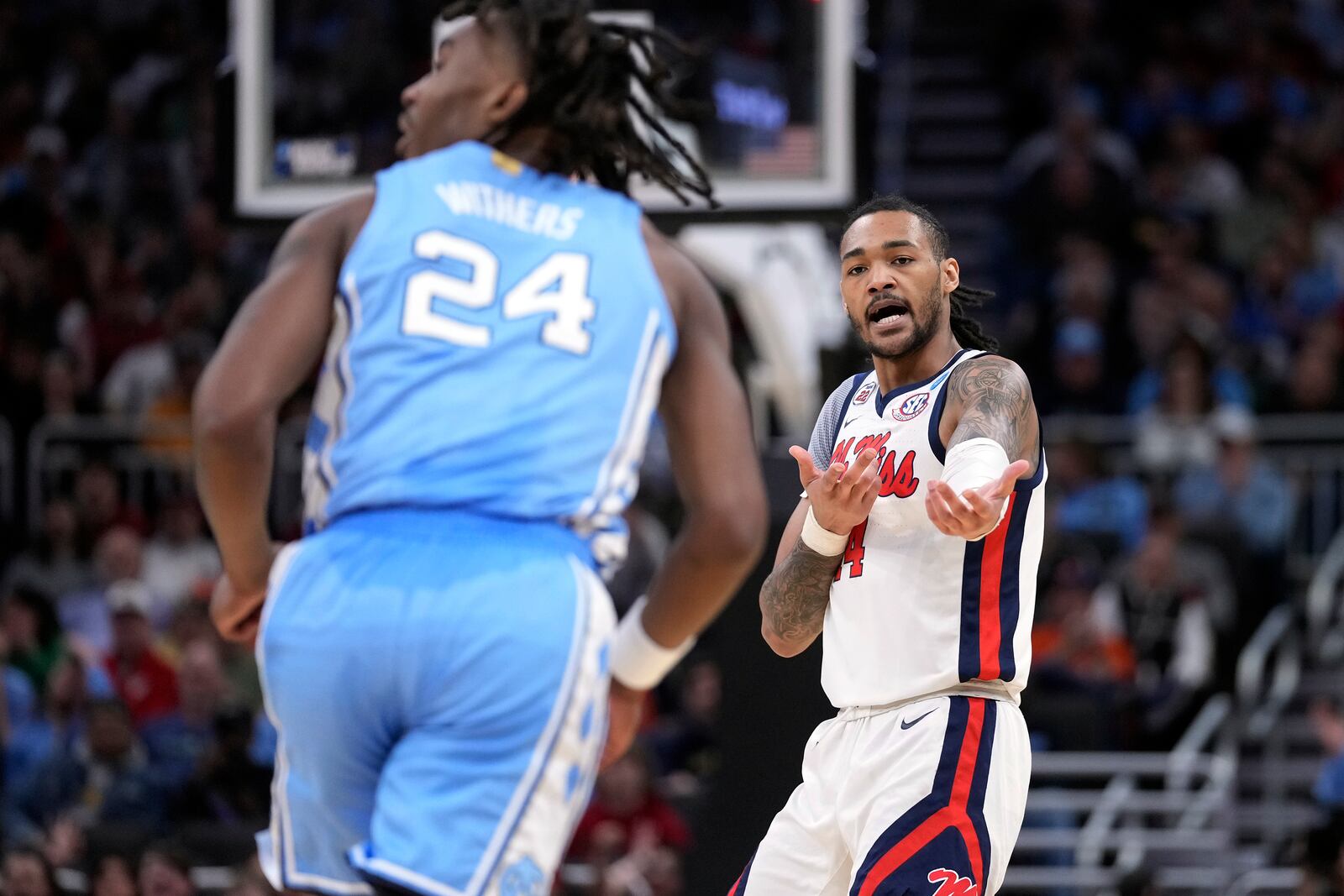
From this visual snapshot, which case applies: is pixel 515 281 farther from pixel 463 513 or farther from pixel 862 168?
pixel 862 168

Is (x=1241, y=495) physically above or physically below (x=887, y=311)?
below

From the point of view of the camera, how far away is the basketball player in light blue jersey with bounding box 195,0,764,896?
3084mm

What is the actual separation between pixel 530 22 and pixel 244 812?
22.8 ft

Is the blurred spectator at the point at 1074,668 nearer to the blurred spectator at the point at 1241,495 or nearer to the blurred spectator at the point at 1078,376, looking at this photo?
the blurred spectator at the point at 1241,495

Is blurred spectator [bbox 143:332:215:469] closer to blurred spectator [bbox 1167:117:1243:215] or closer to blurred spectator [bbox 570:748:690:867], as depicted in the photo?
blurred spectator [bbox 570:748:690:867]

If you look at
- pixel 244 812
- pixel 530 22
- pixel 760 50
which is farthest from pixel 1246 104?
pixel 530 22

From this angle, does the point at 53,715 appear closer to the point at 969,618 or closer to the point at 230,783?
the point at 230,783

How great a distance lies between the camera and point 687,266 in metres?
3.52

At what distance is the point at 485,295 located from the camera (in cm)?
329

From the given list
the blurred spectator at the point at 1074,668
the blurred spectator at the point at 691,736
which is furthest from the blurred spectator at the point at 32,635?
the blurred spectator at the point at 1074,668

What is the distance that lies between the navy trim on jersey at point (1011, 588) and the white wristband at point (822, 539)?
0.26 m

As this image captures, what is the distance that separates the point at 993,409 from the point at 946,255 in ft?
1.43

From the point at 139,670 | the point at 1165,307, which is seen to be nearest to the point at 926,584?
the point at 139,670

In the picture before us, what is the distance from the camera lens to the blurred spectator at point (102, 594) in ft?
37.5
